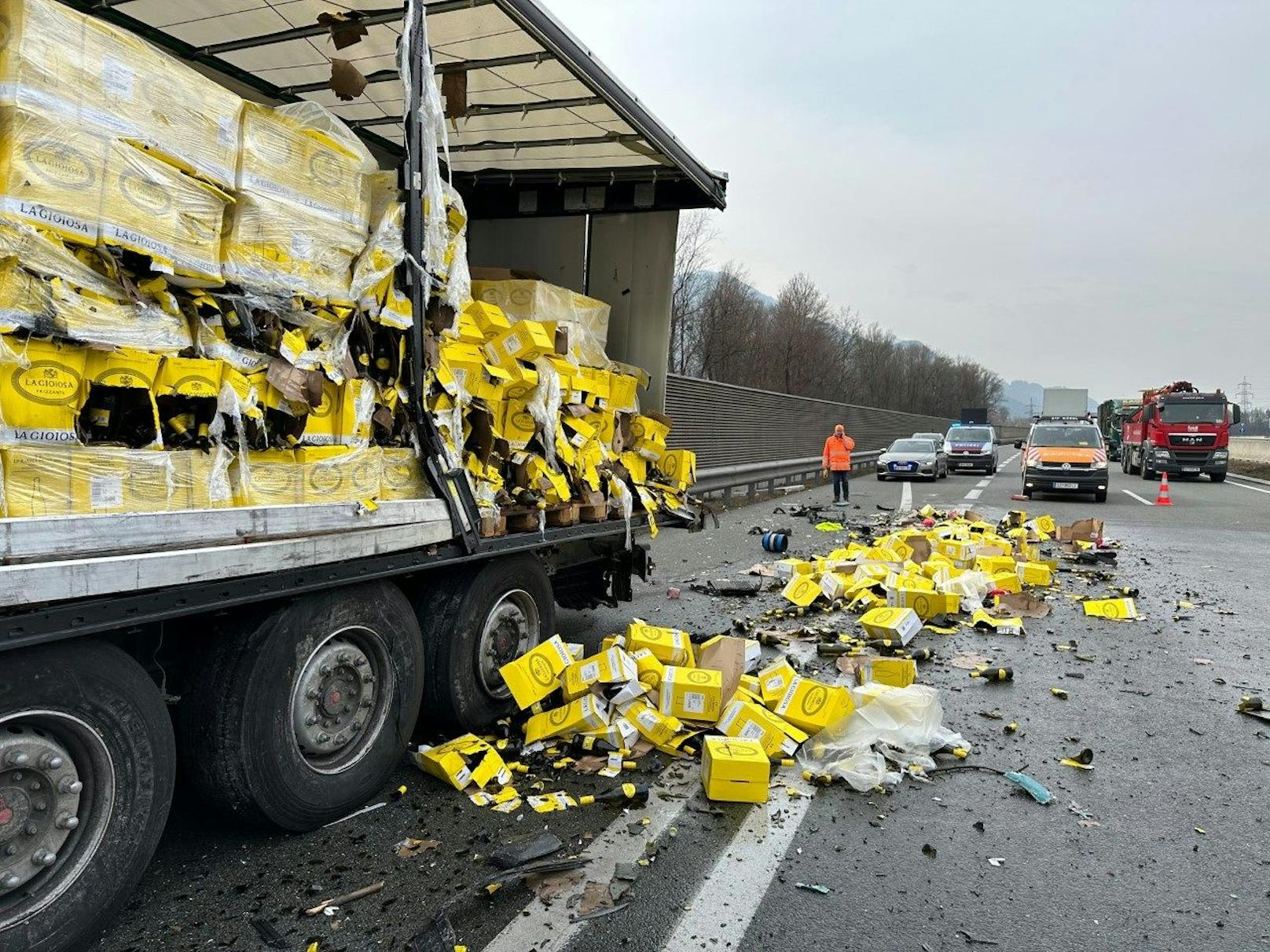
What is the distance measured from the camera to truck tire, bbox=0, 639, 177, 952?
2.30m

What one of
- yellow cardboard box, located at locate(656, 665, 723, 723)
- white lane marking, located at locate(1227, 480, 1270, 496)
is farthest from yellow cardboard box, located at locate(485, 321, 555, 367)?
white lane marking, located at locate(1227, 480, 1270, 496)

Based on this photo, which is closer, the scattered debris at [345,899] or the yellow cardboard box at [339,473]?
the scattered debris at [345,899]

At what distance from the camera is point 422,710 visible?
4375mm

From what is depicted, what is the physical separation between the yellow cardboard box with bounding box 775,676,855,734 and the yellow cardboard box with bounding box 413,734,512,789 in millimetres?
1651

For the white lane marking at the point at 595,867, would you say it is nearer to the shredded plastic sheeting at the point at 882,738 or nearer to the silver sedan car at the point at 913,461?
the shredded plastic sheeting at the point at 882,738

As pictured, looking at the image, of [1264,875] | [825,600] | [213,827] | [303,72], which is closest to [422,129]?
[303,72]

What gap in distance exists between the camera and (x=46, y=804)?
2400 mm

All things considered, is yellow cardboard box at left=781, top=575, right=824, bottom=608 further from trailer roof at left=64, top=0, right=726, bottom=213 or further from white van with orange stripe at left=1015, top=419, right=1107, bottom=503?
white van with orange stripe at left=1015, top=419, right=1107, bottom=503

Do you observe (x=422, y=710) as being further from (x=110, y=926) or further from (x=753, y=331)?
(x=753, y=331)

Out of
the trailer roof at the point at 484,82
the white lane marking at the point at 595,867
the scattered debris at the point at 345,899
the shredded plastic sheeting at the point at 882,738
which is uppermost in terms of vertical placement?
the trailer roof at the point at 484,82

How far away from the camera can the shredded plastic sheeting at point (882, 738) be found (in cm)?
423

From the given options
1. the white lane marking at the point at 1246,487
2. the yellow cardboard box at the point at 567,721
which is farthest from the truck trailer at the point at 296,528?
the white lane marking at the point at 1246,487

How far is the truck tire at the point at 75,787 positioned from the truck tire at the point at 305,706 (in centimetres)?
36

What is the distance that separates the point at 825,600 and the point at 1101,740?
3.55 meters
